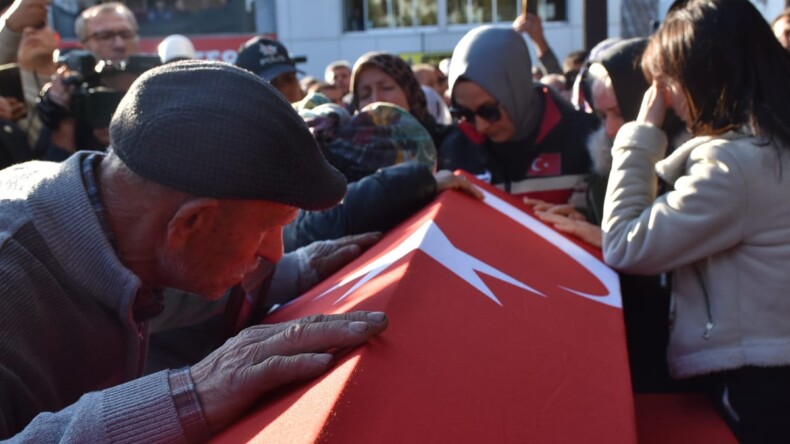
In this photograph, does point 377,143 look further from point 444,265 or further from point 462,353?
point 462,353

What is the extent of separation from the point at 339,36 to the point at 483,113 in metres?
16.7

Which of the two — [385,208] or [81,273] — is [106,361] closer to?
[81,273]

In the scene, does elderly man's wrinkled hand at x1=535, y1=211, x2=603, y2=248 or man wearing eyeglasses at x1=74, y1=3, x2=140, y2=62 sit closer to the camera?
elderly man's wrinkled hand at x1=535, y1=211, x2=603, y2=248

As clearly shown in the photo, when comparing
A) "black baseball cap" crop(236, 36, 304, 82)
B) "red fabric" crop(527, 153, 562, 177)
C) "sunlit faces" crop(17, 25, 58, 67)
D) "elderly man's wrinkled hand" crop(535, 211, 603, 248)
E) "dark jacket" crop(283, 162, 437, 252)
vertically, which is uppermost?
"sunlit faces" crop(17, 25, 58, 67)

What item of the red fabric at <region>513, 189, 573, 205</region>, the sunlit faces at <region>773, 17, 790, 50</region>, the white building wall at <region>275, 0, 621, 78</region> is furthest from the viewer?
the white building wall at <region>275, 0, 621, 78</region>

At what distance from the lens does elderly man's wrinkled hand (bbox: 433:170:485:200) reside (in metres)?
2.66

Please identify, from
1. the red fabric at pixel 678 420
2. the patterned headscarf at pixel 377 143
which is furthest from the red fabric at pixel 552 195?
the red fabric at pixel 678 420

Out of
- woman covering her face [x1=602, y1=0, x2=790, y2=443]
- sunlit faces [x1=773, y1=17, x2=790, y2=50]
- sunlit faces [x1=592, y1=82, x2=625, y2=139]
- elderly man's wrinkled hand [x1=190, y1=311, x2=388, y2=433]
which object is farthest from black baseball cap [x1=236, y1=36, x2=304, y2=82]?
elderly man's wrinkled hand [x1=190, y1=311, x2=388, y2=433]

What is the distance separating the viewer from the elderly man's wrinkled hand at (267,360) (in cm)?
128

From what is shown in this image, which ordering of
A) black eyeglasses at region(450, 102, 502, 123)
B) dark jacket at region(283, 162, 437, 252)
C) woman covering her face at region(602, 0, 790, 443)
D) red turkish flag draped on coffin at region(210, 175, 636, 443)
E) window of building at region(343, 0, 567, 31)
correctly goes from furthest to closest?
1. window of building at region(343, 0, 567, 31)
2. black eyeglasses at region(450, 102, 502, 123)
3. dark jacket at region(283, 162, 437, 252)
4. woman covering her face at region(602, 0, 790, 443)
5. red turkish flag draped on coffin at region(210, 175, 636, 443)

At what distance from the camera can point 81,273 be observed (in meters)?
1.49

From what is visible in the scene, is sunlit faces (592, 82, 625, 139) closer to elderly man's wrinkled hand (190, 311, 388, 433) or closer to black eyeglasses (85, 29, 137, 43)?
elderly man's wrinkled hand (190, 311, 388, 433)

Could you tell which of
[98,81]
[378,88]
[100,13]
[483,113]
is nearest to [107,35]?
[100,13]

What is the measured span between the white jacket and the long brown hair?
7cm
